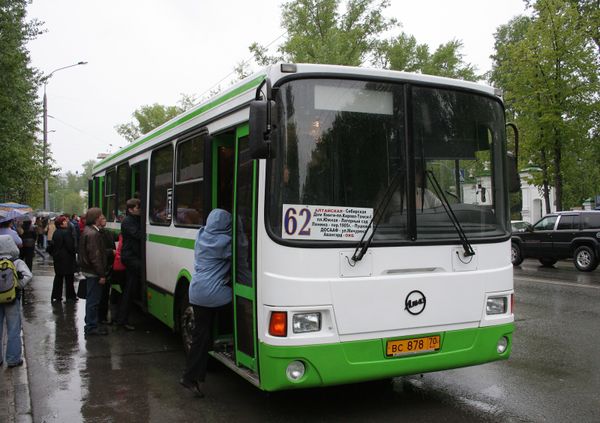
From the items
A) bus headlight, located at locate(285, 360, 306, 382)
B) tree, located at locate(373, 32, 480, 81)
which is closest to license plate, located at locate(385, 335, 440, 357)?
bus headlight, located at locate(285, 360, 306, 382)

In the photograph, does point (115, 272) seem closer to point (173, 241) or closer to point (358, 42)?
point (173, 241)

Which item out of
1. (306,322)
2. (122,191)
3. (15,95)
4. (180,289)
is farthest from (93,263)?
(15,95)

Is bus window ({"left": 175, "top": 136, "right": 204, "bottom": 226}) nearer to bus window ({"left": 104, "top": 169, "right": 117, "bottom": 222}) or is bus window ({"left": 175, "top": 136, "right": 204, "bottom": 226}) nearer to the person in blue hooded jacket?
the person in blue hooded jacket

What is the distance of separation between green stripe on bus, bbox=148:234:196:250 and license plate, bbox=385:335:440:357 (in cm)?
254

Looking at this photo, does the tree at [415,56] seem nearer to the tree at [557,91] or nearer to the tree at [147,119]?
the tree at [557,91]

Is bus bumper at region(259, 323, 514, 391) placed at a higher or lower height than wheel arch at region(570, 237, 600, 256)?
lower

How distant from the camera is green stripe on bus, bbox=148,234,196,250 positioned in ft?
20.7

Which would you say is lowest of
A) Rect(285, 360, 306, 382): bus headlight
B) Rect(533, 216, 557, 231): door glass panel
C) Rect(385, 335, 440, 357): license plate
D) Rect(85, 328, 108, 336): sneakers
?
Rect(85, 328, 108, 336): sneakers

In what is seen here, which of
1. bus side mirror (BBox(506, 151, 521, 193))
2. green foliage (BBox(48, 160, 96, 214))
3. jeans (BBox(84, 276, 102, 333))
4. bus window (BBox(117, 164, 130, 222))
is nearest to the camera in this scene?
bus side mirror (BBox(506, 151, 521, 193))

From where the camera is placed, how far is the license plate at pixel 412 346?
452 centimetres

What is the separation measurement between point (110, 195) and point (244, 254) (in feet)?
23.2

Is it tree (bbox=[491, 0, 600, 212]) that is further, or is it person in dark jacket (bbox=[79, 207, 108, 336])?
tree (bbox=[491, 0, 600, 212])

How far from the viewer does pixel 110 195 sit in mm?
11242

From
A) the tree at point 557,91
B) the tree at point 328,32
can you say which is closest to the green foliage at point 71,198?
the tree at point 328,32
